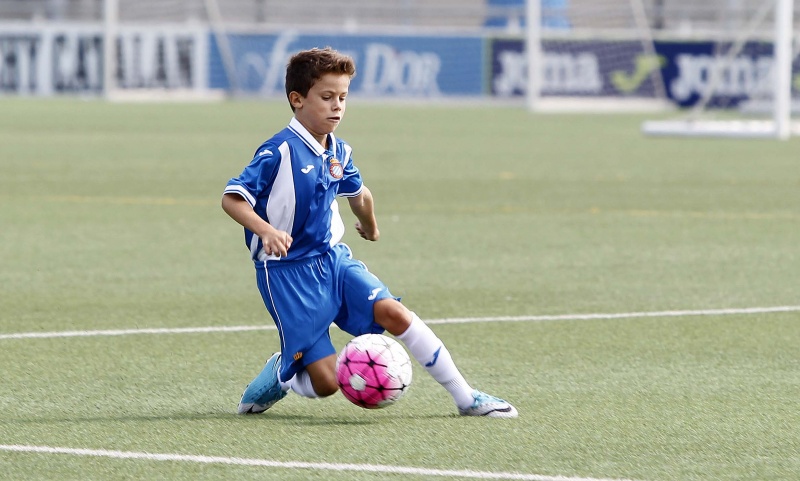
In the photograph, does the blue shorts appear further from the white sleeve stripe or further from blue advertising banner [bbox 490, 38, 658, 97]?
blue advertising banner [bbox 490, 38, 658, 97]

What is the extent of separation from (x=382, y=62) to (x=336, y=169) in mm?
32876

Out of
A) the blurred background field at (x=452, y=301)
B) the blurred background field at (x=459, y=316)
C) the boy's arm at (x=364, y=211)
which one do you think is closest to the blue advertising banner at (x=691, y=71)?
the blurred background field at (x=452, y=301)

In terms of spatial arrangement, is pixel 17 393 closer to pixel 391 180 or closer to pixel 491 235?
pixel 491 235

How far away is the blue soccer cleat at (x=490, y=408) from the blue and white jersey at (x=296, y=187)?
2.57ft

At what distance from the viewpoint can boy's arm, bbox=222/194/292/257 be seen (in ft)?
16.9

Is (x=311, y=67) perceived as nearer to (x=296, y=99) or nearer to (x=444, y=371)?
(x=296, y=99)

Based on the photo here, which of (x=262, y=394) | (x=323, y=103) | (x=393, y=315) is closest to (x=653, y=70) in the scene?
(x=323, y=103)

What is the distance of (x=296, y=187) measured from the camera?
5520 millimetres

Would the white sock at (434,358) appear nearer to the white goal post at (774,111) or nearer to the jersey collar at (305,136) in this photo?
the jersey collar at (305,136)

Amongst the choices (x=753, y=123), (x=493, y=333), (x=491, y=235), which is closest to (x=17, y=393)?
(x=493, y=333)

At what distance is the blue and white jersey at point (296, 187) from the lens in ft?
18.0

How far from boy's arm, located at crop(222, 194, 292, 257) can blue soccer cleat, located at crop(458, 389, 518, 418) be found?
33.4 inches

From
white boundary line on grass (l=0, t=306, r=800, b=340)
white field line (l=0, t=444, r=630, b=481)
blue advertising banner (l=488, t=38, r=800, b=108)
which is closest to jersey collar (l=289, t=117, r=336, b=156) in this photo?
white field line (l=0, t=444, r=630, b=481)

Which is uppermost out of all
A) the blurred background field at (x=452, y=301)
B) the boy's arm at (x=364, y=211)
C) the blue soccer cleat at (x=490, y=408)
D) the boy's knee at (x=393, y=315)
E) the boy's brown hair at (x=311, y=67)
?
the boy's brown hair at (x=311, y=67)
